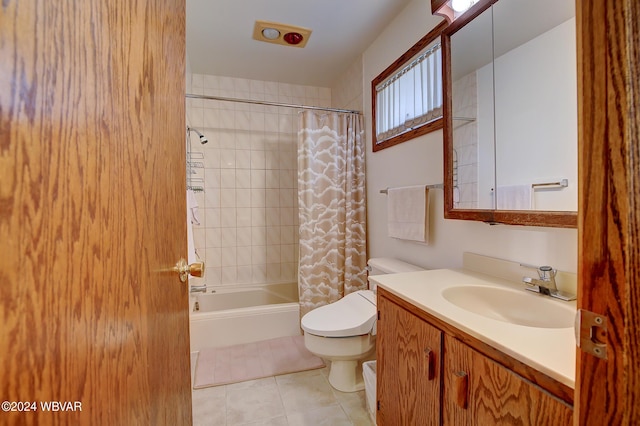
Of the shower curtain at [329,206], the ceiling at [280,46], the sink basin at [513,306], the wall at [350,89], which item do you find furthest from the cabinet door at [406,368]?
the wall at [350,89]

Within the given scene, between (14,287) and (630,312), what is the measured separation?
0.68 meters

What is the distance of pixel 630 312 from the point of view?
0.35 meters

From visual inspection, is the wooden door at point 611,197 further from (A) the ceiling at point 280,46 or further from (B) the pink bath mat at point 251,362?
(B) the pink bath mat at point 251,362

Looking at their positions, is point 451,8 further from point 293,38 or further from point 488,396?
point 488,396

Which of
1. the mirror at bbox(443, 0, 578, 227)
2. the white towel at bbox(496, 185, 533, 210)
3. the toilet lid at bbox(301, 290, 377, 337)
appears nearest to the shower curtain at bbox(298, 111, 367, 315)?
the toilet lid at bbox(301, 290, 377, 337)

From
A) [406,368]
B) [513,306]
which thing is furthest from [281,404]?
[513,306]

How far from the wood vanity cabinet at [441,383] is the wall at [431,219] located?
0.53 metres

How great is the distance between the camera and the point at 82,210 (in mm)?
378

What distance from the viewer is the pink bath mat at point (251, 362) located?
6.30ft

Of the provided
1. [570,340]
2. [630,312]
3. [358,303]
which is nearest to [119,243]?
[630,312]

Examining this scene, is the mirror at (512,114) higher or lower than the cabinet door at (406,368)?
higher

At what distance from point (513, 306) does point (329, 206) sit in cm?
152

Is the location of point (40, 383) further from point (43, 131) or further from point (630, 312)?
point (630, 312)

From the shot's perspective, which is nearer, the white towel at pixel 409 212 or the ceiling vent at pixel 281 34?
the white towel at pixel 409 212
